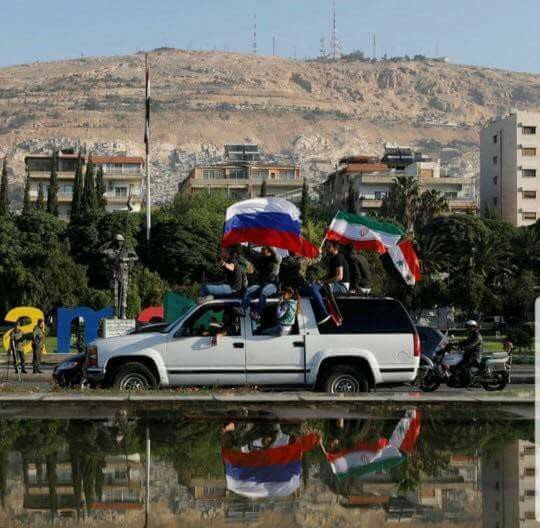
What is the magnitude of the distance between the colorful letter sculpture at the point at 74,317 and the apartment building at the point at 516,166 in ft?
312

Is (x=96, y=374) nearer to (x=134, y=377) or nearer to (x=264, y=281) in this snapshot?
(x=134, y=377)

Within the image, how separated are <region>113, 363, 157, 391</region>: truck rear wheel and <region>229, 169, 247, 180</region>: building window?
161m

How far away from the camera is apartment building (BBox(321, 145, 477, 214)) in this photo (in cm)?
14300

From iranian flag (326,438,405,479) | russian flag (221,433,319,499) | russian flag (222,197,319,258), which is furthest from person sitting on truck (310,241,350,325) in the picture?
iranian flag (326,438,405,479)

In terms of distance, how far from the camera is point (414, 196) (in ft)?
335

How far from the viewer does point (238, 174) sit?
17950 centimetres

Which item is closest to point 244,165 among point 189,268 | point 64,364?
point 189,268

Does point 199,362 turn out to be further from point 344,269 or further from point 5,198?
point 5,198

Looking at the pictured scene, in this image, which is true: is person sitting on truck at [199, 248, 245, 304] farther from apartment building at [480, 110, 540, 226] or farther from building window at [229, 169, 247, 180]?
building window at [229, 169, 247, 180]

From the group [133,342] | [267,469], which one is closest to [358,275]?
[133,342]

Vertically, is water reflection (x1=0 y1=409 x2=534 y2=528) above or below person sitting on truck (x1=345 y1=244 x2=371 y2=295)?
below

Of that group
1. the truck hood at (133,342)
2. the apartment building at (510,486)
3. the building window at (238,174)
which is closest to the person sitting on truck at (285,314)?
the truck hood at (133,342)

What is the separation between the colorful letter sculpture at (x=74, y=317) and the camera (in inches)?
1793

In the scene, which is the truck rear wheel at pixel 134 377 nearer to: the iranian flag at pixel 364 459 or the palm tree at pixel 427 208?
the iranian flag at pixel 364 459
